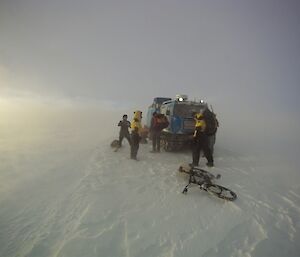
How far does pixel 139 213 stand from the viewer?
529 cm

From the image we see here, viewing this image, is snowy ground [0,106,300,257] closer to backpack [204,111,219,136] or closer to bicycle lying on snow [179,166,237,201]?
bicycle lying on snow [179,166,237,201]

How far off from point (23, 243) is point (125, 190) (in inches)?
111

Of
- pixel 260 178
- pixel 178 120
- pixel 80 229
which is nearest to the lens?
Result: pixel 80 229

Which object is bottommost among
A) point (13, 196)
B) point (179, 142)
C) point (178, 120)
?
point (13, 196)

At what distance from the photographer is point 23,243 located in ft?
14.0

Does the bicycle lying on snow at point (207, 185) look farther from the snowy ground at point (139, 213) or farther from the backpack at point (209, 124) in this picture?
the backpack at point (209, 124)

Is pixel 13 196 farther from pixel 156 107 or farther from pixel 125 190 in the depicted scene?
pixel 156 107

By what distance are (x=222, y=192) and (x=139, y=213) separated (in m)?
2.55

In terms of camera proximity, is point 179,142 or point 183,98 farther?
point 183,98

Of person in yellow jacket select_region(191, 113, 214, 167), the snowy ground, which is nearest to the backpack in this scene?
person in yellow jacket select_region(191, 113, 214, 167)

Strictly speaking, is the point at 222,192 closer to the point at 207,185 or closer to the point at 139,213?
the point at 207,185

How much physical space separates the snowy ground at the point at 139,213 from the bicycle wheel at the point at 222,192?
0.54 ft

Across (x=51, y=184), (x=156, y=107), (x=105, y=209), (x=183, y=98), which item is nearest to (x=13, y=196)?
(x=51, y=184)

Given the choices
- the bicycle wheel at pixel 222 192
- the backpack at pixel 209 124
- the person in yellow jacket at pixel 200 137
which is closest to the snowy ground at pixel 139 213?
the bicycle wheel at pixel 222 192
